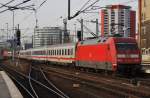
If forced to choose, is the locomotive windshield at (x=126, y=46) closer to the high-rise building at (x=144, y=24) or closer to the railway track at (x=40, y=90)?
the railway track at (x=40, y=90)

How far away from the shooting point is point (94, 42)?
110 feet

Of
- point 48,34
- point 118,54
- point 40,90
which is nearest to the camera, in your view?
point 40,90

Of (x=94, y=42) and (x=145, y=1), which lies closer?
(x=94, y=42)

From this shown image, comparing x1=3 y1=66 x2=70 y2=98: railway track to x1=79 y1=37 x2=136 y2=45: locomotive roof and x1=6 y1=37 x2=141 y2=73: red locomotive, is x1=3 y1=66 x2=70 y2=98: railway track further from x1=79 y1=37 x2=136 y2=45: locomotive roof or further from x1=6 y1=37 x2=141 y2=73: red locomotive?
x1=79 y1=37 x2=136 y2=45: locomotive roof

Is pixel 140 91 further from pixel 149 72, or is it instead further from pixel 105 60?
pixel 149 72

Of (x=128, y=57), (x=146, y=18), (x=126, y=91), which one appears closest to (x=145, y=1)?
(x=146, y=18)

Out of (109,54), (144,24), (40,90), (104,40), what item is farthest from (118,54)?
(144,24)

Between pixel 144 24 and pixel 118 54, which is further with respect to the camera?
pixel 144 24

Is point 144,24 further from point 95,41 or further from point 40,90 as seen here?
point 40,90

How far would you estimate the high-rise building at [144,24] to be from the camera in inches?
3204

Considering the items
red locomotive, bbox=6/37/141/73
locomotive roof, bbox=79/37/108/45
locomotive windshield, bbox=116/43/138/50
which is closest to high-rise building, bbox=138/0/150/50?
red locomotive, bbox=6/37/141/73

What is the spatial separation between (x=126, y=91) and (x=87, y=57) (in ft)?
51.8

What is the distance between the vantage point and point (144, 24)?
83500mm

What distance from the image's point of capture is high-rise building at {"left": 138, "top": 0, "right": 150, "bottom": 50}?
3204 inches
